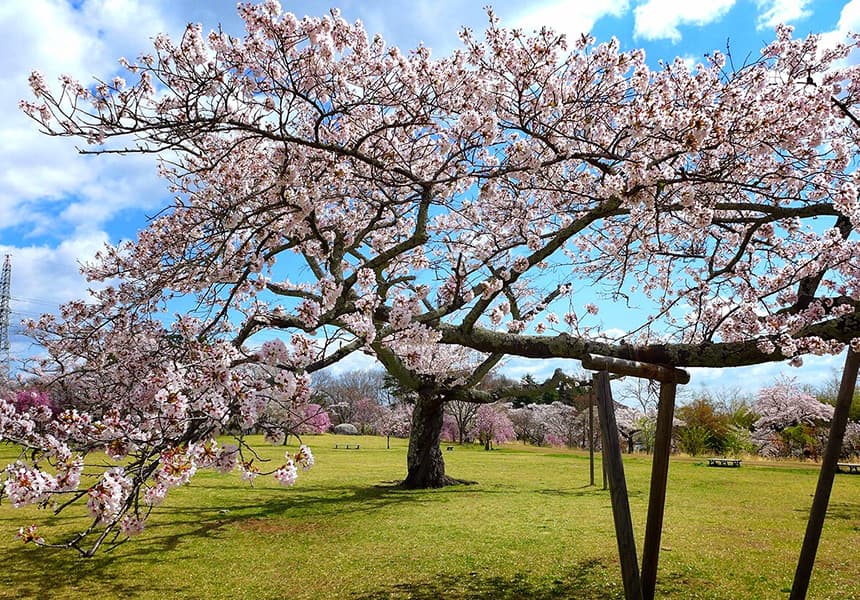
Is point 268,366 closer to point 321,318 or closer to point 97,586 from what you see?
point 321,318

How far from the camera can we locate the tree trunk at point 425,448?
12.2m

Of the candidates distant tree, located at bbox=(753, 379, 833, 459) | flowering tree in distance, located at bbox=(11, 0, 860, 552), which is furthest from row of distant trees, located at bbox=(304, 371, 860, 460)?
flowering tree in distance, located at bbox=(11, 0, 860, 552)

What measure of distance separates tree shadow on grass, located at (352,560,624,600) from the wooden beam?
7.10 ft

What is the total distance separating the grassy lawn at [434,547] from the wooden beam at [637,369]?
7.23 ft

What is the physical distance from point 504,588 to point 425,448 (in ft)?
23.8

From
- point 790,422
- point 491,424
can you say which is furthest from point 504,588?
point 491,424

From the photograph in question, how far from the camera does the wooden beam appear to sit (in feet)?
13.3

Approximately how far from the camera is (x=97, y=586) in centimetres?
530

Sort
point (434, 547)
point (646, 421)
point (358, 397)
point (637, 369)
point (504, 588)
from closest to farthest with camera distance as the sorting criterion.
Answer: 1. point (637, 369)
2. point (504, 588)
3. point (434, 547)
4. point (646, 421)
5. point (358, 397)

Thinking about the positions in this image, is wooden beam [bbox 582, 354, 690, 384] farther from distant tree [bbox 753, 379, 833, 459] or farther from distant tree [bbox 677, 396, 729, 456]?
distant tree [bbox 677, 396, 729, 456]

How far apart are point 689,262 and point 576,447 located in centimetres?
2358

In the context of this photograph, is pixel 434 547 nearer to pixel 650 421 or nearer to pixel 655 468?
pixel 655 468

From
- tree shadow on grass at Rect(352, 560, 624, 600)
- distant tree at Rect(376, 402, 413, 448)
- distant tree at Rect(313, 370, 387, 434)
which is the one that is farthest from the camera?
distant tree at Rect(313, 370, 387, 434)

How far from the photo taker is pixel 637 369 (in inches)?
161
